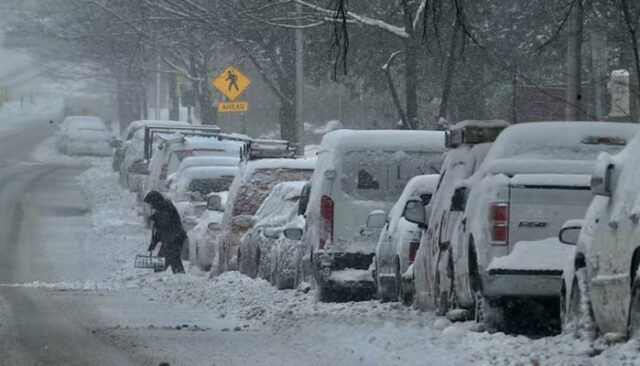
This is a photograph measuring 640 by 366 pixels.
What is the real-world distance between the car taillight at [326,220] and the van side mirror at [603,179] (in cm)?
683

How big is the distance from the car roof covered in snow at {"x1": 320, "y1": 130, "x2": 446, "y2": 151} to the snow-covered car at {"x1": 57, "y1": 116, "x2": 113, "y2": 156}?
4615 centimetres

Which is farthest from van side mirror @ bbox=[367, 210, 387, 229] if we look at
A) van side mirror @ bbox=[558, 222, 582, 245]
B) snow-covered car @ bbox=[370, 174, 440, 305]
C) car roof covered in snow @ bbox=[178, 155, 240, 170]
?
car roof covered in snow @ bbox=[178, 155, 240, 170]

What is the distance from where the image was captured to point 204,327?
14062mm

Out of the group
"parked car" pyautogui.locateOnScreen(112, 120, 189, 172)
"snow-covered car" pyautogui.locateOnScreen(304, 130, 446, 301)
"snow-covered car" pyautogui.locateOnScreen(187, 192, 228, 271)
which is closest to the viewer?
"snow-covered car" pyautogui.locateOnScreen(304, 130, 446, 301)

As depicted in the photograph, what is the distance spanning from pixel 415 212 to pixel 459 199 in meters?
1.34

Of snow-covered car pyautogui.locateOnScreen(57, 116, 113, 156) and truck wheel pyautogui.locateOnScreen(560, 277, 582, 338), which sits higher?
snow-covered car pyautogui.locateOnScreen(57, 116, 113, 156)

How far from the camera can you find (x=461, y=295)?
1236 centimetres

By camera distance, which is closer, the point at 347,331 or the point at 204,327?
the point at 347,331

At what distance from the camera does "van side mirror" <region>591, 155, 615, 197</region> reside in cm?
951

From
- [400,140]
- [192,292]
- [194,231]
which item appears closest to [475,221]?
[400,140]

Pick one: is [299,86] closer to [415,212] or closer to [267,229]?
[267,229]

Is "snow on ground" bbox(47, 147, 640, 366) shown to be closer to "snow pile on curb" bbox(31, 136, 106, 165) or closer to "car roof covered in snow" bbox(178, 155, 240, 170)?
"car roof covered in snow" bbox(178, 155, 240, 170)

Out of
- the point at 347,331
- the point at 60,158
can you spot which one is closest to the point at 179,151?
the point at 347,331

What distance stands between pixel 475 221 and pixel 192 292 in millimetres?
7257
